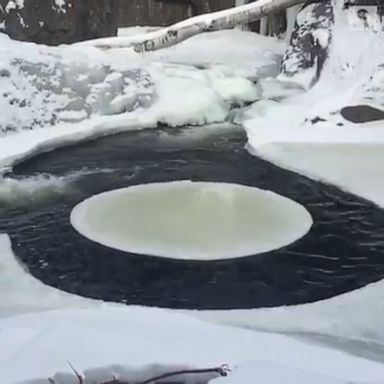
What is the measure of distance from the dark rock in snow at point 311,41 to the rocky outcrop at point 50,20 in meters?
2.15

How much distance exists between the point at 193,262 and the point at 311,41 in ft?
16.9

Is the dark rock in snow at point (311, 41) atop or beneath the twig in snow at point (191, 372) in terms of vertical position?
beneath

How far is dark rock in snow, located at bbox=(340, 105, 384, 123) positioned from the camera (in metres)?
6.72

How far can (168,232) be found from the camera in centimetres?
408

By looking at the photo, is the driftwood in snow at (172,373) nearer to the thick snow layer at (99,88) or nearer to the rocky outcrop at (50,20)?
the thick snow layer at (99,88)

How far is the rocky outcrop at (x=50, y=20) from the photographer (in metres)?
8.30

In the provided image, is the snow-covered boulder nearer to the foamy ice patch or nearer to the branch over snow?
the branch over snow

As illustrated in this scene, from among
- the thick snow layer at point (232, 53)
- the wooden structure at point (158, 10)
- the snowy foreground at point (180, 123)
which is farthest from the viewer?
the wooden structure at point (158, 10)

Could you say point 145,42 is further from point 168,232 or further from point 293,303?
point 293,303

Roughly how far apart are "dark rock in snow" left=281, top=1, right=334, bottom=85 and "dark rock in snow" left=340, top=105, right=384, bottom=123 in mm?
1315

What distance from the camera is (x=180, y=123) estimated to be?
23.3ft

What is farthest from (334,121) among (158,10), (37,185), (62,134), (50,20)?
(158,10)

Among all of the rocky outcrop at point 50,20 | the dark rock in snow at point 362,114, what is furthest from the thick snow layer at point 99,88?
the dark rock in snow at point 362,114

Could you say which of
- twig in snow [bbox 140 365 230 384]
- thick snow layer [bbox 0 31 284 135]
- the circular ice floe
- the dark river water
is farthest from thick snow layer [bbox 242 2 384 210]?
twig in snow [bbox 140 365 230 384]
